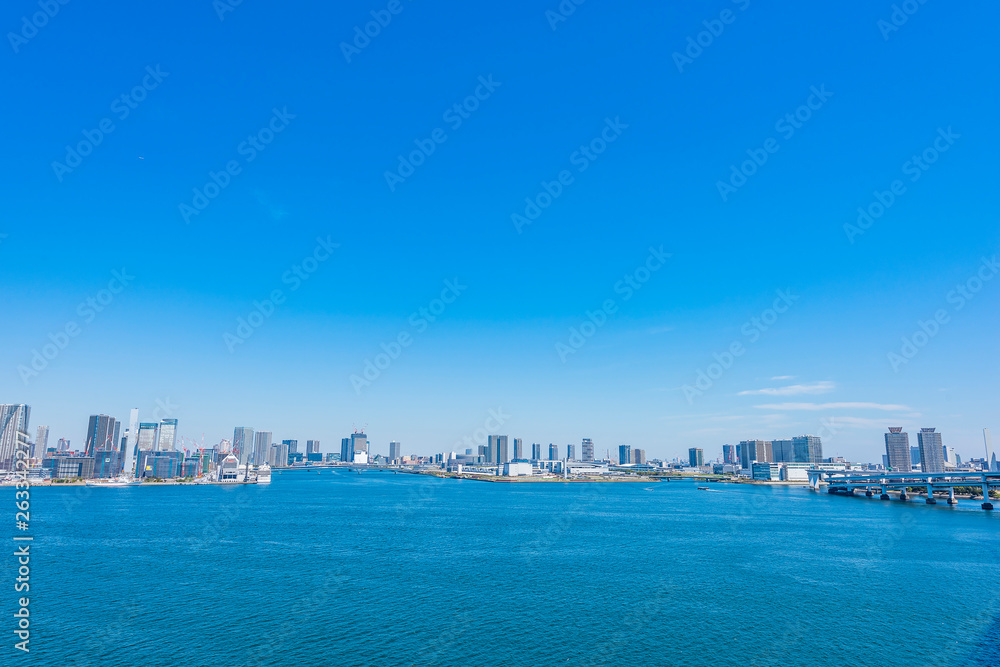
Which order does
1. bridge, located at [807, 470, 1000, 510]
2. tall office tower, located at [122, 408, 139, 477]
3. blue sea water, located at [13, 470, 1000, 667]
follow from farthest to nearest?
1. tall office tower, located at [122, 408, 139, 477]
2. bridge, located at [807, 470, 1000, 510]
3. blue sea water, located at [13, 470, 1000, 667]

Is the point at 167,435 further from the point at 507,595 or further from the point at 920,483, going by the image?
the point at 920,483

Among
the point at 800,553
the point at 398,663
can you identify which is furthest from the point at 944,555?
the point at 398,663

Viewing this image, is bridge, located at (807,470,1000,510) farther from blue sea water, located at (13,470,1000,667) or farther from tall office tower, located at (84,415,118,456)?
tall office tower, located at (84,415,118,456)

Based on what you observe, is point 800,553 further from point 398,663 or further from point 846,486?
point 846,486

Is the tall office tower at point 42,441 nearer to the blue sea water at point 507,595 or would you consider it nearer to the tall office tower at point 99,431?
the tall office tower at point 99,431

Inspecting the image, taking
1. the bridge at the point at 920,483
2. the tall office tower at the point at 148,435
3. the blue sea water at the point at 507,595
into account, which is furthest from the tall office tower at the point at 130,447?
the bridge at the point at 920,483

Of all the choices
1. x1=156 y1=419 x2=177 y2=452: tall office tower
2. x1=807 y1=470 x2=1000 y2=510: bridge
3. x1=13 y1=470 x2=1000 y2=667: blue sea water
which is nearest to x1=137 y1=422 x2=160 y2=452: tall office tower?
x1=156 y1=419 x2=177 y2=452: tall office tower
